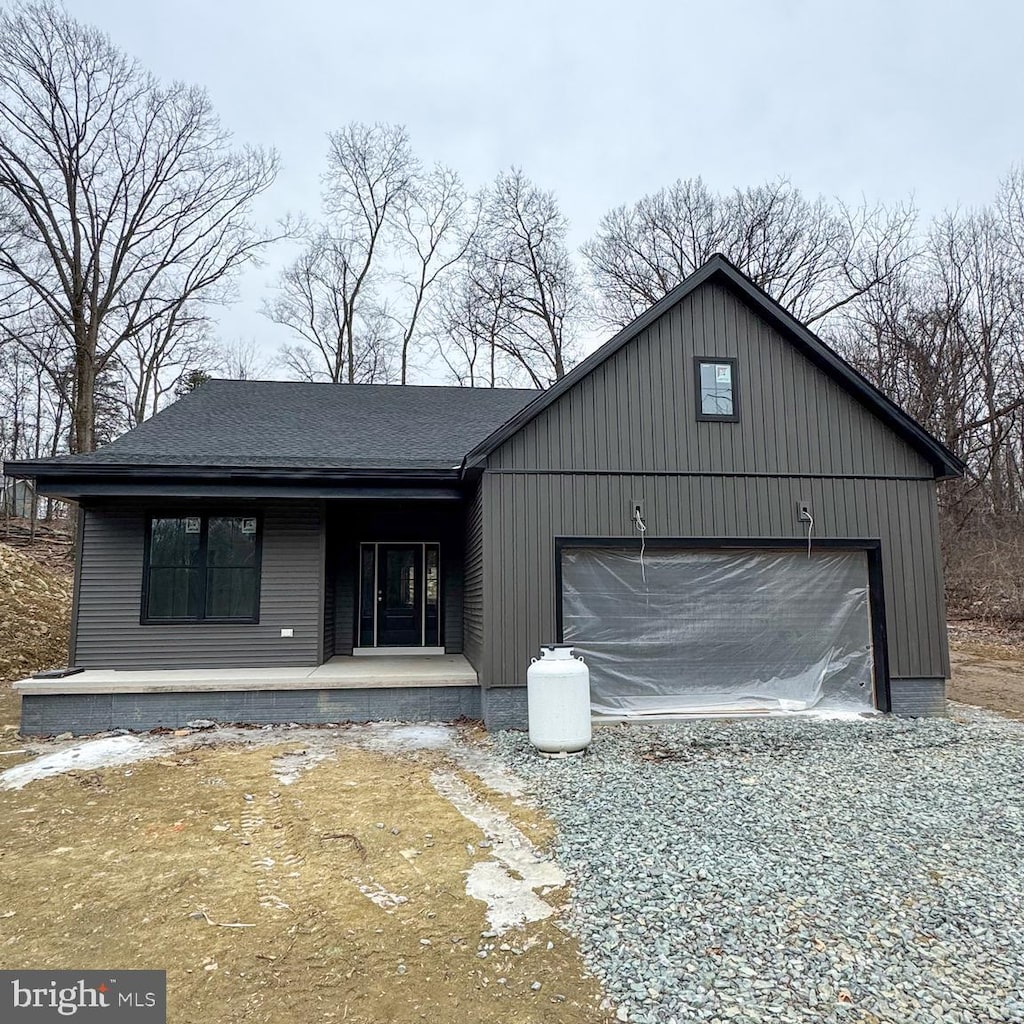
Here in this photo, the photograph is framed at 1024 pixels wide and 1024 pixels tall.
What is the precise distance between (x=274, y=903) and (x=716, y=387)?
6387 mm

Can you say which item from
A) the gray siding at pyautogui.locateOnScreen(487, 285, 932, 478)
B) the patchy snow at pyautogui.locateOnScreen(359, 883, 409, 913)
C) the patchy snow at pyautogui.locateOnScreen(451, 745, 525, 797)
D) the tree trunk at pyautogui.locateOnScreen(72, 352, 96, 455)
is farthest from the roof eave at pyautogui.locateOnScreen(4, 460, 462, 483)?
the tree trunk at pyautogui.locateOnScreen(72, 352, 96, 455)

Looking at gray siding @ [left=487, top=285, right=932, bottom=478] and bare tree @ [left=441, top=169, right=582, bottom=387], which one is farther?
bare tree @ [left=441, top=169, right=582, bottom=387]

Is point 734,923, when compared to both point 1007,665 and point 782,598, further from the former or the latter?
point 1007,665

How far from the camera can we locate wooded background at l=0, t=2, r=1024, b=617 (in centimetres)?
1496

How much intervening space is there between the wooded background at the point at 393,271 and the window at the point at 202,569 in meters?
8.85

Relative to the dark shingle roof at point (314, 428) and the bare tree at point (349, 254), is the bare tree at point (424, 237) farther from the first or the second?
the dark shingle roof at point (314, 428)

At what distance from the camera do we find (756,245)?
19.9 m

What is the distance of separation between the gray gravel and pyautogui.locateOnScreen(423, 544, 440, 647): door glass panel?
150 inches

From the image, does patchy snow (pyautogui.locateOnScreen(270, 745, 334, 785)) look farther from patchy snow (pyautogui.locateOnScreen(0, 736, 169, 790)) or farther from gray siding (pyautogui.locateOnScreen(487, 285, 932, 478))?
gray siding (pyautogui.locateOnScreen(487, 285, 932, 478))

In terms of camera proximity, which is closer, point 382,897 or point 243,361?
point 382,897

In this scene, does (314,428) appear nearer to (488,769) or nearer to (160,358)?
(488,769)

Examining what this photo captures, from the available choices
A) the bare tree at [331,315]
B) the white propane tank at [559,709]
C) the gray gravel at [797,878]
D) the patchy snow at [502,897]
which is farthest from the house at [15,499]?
the gray gravel at [797,878]

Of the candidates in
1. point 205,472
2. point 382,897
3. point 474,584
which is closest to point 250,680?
point 205,472

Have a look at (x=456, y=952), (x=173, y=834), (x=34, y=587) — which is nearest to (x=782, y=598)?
(x=456, y=952)
